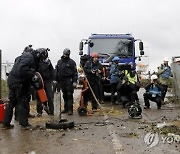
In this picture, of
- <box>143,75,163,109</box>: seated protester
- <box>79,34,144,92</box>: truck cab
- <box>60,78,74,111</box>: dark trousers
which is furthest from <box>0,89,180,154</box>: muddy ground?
<box>79,34,144,92</box>: truck cab

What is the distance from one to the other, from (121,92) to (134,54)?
357 centimetres

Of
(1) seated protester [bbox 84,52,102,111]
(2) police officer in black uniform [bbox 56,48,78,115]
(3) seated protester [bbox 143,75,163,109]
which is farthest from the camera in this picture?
(3) seated protester [bbox 143,75,163,109]

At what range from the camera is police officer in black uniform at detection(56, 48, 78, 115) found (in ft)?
38.3

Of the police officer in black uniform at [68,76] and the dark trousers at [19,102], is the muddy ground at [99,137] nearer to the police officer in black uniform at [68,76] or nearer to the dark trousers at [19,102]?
the dark trousers at [19,102]

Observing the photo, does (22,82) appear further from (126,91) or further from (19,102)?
(126,91)

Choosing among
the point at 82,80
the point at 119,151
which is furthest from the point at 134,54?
the point at 119,151

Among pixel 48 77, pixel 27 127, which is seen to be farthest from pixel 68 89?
pixel 27 127

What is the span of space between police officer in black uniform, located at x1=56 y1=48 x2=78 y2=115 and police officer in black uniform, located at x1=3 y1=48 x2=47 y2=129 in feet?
7.32

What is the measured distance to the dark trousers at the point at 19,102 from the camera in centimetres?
921

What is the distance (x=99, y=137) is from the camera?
802cm

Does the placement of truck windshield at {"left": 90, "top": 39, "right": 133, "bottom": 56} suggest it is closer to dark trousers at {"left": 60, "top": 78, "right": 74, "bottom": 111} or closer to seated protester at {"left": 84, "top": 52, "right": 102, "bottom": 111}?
seated protester at {"left": 84, "top": 52, "right": 102, "bottom": 111}

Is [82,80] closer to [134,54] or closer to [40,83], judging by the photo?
[40,83]

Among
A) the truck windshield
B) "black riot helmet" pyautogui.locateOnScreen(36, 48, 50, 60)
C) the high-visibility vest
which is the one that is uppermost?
the truck windshield

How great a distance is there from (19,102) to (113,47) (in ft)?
27.7
